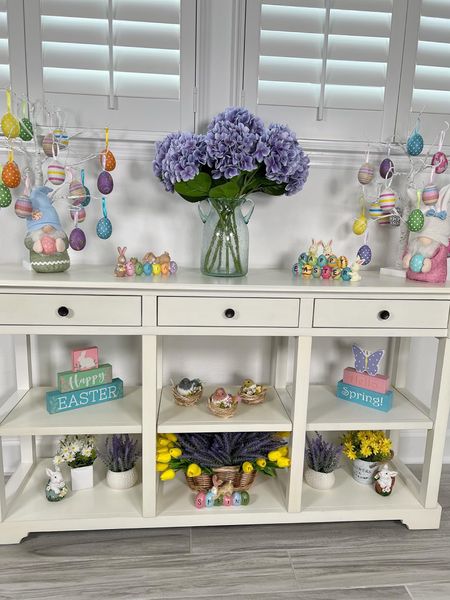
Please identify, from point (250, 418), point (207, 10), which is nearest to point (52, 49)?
point (207, 10)

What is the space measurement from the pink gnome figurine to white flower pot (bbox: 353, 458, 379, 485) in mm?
723

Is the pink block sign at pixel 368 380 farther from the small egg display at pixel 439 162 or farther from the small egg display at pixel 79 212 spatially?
the small egg display at pixel 79 212

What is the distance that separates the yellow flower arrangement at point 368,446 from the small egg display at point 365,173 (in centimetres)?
96

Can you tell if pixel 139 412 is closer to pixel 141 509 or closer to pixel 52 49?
pixel 141 509

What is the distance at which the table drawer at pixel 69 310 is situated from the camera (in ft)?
4.88

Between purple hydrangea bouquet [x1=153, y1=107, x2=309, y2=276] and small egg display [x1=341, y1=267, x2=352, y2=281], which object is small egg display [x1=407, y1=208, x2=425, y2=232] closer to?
small egg display [x1=341, y1=267, x2=352, y2=281]

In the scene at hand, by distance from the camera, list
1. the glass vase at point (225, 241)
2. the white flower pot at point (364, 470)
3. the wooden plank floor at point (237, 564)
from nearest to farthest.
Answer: the wooden plank floor at point (237, 564), the glass vase at point (225, 241), the white flower pot at point (364, 470)

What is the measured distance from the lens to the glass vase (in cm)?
165

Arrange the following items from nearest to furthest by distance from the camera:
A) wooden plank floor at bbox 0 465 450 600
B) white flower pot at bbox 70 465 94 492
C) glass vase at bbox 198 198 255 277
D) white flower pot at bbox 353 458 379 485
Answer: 1. wooden plank floor at bbox 0 465 450 600
2. glass vase at bbox 198 198 255 277
3. white flower pot at bbox 70 465 94 492
4. white flower pot at bbox 353 458 379 485

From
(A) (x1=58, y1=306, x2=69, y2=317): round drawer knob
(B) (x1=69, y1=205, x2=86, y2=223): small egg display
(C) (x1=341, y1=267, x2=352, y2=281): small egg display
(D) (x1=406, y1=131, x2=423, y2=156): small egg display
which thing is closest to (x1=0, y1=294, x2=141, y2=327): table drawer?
(A) (x1=58, y1=306, x2=69, y2=317): round drawer knob

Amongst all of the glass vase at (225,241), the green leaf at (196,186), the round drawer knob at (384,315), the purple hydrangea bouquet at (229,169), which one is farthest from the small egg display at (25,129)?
the round drawer knob at (384,315)

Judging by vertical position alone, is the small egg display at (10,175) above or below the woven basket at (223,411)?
above

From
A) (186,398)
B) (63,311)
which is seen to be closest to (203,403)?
(186,398)

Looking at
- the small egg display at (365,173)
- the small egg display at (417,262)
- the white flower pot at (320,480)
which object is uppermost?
the small egg display at (365,173)
